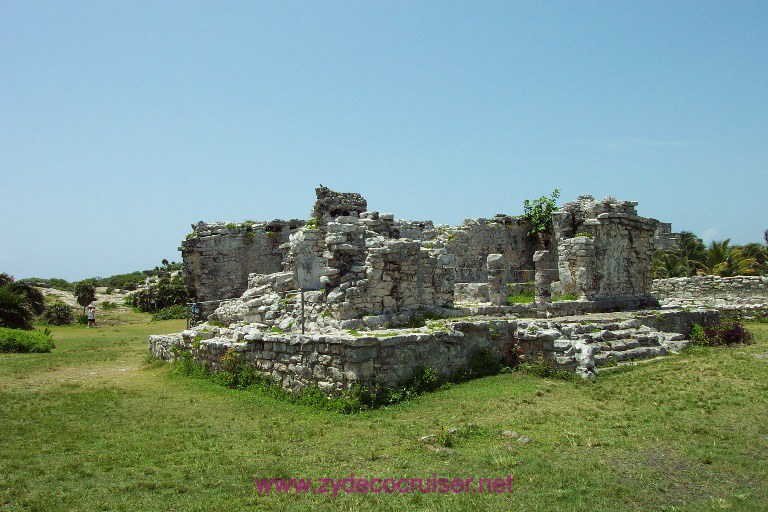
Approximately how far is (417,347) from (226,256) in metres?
13.3

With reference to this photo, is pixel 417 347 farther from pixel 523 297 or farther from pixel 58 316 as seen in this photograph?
pixel 58 316

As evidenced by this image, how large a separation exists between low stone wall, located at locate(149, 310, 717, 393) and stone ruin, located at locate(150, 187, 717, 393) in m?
0.03

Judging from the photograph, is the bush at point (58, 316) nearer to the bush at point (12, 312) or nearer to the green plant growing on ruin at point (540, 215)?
the bush at point (12, 312)

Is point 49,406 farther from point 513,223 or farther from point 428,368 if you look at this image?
point 513,223

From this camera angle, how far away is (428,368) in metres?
9.95

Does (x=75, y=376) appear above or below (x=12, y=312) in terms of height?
below

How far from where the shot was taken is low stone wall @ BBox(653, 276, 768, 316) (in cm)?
2316

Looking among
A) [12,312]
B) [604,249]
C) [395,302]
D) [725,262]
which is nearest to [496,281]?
[604,249]

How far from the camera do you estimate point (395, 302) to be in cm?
1201

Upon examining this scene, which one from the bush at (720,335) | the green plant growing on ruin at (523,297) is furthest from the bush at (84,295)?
the bush at (720,335)

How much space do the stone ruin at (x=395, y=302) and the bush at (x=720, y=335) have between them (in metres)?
0.47

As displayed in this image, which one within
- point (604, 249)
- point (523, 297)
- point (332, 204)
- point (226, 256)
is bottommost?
point (523, 297)

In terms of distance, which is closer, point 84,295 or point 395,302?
point 395,302

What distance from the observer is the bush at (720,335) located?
50.1ft
